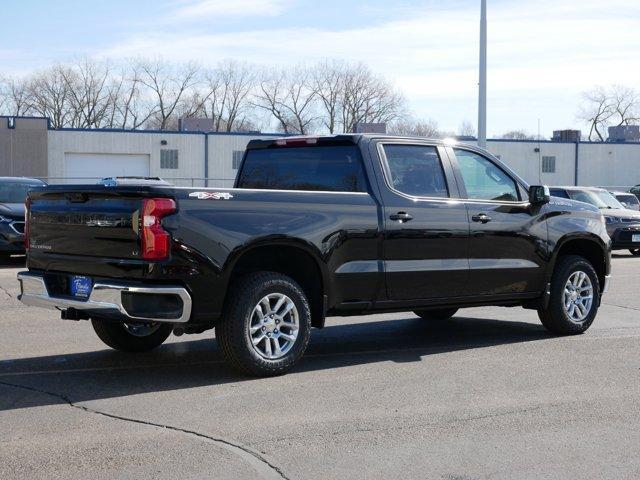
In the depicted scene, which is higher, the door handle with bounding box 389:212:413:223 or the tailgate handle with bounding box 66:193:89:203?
the tailgate handle with bounding box 66:193:89:203

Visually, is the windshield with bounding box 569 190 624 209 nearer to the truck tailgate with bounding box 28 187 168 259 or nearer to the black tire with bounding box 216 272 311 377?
the black tire with bounding box 216 272 311 377

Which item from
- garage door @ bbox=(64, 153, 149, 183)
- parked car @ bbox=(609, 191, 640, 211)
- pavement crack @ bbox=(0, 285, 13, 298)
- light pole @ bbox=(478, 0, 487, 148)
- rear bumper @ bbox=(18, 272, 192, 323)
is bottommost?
pavement crack @ bbox=(0, 285, 13, 298)

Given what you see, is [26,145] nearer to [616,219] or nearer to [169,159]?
[169,159]

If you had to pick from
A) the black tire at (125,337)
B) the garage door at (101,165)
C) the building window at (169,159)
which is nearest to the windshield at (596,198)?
the black tire at (125,337)

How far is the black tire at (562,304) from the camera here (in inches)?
368

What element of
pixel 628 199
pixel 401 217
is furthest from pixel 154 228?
pixel 628 199

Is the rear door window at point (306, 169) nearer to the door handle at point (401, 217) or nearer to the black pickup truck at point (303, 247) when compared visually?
the black pickup truck at point (303, 247)

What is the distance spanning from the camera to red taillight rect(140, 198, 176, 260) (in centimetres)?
661

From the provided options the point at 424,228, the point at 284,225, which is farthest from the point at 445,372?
the point at 284,225

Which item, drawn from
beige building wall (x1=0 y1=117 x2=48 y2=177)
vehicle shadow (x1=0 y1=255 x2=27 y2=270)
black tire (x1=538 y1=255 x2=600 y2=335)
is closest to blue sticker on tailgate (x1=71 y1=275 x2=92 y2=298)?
black tire (x1=538 y1=255 x2=600 y2=335)

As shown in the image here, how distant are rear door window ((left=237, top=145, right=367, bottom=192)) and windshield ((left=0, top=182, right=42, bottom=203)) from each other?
34.0 ft

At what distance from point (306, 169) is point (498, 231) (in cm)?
194

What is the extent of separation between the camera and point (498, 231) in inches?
345

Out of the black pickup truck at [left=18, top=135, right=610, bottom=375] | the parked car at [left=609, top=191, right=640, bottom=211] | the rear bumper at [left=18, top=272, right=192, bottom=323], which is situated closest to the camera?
the rear bumper at [left=18, top=272, right=192, bottom=323]
